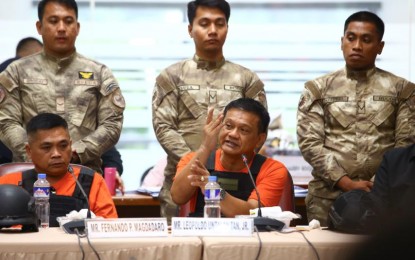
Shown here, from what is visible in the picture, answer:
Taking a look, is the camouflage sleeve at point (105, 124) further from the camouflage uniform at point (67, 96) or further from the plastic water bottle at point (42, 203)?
the plastic water bottle at point (42, 203)

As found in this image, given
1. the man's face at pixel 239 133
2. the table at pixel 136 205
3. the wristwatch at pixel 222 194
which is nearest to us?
the wristwatch at pixel 222 194

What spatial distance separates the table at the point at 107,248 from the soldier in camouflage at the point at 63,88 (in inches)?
65.5

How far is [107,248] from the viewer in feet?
7.77

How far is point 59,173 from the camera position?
344 centimetres

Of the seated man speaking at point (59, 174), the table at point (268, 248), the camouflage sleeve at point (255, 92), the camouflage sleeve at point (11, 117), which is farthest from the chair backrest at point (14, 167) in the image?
the table at point (268, 248)

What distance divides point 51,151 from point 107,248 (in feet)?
3.90

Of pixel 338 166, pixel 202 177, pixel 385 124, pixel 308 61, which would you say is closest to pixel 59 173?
pixel 202 177

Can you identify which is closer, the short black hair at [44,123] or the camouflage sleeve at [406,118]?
the short black hair at [44,123]

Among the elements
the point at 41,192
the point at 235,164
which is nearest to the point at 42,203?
the point at 41,192

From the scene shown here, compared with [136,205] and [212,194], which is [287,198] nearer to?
[212,194]

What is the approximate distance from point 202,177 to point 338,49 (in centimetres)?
492

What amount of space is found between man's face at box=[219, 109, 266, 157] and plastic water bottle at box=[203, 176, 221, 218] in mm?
389

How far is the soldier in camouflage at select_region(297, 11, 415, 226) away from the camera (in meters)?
4.09

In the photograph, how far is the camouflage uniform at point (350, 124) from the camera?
13.4ft
